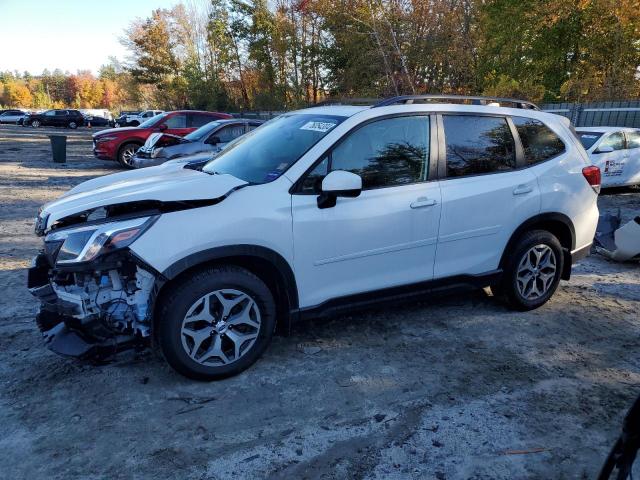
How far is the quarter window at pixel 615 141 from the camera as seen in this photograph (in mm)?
10212

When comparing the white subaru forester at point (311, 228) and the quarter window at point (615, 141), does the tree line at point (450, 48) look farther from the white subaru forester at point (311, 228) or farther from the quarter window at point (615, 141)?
the white subaru forester at point (311, 228)

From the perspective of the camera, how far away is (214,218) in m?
3.01

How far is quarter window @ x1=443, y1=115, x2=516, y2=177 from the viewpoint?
3.85 metres

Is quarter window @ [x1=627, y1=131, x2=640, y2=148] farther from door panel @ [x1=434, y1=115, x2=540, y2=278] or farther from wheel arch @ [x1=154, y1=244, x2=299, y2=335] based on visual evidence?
wheel arch @ [x1=154, y1=244, x2=299, y2=335]

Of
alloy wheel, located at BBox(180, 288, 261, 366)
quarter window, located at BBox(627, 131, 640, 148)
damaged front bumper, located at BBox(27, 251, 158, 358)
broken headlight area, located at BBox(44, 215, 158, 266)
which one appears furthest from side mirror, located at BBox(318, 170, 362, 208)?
quarter window, located at BBox(627, 131, 640, 148)

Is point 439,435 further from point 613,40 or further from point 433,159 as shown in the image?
point 613,40

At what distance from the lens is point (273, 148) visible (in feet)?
12.2

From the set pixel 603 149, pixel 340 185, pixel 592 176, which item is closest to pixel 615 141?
pixel 603 149

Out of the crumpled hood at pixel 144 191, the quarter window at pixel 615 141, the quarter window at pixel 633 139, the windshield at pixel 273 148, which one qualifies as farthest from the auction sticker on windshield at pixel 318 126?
the quarter window at pixel 633 139

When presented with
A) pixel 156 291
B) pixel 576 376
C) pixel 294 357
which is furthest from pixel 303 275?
pixel 576 376

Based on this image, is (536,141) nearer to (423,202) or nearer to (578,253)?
(578,253)

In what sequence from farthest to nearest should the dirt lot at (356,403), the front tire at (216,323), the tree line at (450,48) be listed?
1. the tree line at (450,48)
2. the front tire at (216,323)
3. the dirt lot at (356,403)

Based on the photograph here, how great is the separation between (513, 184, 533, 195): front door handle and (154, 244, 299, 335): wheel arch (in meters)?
2.09

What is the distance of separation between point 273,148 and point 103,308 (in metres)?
1.69
